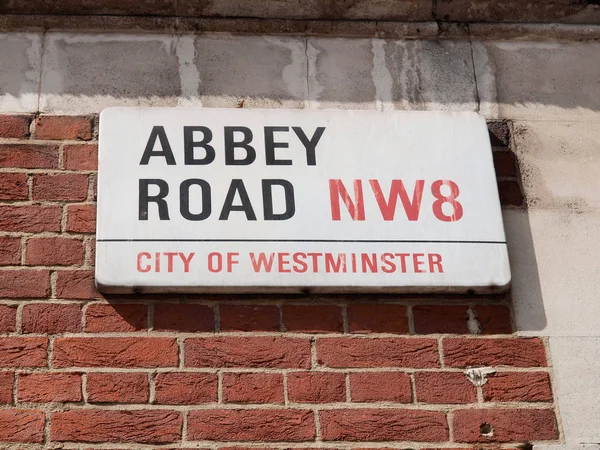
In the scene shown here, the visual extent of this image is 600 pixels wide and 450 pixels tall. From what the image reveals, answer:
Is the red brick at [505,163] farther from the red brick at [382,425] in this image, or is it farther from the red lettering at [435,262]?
the red brick at [382,425]

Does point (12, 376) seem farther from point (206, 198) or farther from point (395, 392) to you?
point (395, 392)

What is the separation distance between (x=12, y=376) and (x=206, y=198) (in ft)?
2.33

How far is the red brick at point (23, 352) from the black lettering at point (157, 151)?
593mm

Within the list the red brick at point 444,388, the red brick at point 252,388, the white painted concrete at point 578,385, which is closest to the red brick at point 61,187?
the red brick at point 252,388

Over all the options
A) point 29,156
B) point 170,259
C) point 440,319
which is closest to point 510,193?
point 440,319

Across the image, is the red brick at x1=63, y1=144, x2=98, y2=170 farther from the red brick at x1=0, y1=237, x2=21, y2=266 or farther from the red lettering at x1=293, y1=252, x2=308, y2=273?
the red lettering at x1=293, y1=252, x2=308, y2=273

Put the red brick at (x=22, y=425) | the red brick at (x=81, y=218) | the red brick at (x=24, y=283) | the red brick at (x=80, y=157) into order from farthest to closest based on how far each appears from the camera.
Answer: the red brick at (x=80, y=157)
the red brick at (x=81, y=218)
the red brick at (x=24, y=283)
the red brick at (x=22, y=425)

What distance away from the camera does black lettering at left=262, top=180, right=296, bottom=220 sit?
293cm

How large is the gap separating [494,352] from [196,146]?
40.6 inches

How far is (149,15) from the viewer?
3.29 meters

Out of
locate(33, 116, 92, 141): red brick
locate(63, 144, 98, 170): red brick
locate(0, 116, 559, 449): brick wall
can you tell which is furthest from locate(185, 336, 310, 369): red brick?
locate(33, 116, 92, 141): red brick

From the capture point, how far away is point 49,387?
2.70m

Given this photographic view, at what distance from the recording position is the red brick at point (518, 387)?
279cm

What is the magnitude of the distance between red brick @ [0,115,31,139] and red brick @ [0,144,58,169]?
0.04 metres
